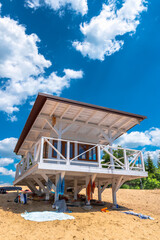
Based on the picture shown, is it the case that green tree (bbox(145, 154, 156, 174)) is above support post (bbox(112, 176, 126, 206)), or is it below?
above

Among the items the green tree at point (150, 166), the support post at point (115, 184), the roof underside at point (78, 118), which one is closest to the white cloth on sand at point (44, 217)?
the support post at point (115, 184)

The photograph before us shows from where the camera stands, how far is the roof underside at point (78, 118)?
32.0 feet

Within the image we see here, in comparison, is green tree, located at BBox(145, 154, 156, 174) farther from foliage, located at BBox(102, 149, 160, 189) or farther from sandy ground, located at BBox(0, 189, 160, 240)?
sandy ground, located at BBox(0, 189, 160, 240)

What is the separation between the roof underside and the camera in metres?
9.76

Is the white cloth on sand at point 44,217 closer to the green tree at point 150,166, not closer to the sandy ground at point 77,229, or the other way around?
the sandy ground at point 77,229

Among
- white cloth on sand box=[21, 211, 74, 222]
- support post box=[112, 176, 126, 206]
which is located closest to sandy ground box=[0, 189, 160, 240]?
white cloth on sand box=[21, 211, 74, 222]

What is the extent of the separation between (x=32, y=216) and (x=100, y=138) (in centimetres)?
817

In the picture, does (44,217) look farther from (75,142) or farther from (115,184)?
(115,184)

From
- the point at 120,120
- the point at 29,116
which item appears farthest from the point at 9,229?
the point at 120,120

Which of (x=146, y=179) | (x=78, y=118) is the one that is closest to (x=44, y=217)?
(x=78, y=118)

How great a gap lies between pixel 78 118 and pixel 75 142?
268cm

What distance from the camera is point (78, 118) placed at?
1157 cm

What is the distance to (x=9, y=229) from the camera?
606 cm

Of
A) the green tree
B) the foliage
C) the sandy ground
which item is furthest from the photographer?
the green tree
